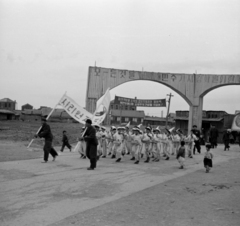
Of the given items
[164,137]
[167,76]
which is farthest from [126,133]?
[167,76]

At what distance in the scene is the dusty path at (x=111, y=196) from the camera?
5.07 m

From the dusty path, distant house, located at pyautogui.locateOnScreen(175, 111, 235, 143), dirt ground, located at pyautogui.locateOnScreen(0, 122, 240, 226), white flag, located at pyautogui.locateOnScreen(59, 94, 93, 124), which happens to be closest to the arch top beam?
distant house, located at pyautogui.locateOnScreen(175, 111, 235, 143)

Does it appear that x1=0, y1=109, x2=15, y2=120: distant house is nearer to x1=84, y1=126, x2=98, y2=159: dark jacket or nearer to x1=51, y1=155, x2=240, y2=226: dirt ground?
x1=84, y1=126, x2=98, y2=159: dark jacket

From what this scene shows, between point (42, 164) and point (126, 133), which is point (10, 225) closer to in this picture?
point (42, 164)

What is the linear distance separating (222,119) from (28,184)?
25.3 m

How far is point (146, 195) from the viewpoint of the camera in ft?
22.2

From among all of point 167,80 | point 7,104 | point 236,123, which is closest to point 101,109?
point 167,80

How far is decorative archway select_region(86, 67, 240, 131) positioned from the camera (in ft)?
76.5

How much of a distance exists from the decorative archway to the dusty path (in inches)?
536

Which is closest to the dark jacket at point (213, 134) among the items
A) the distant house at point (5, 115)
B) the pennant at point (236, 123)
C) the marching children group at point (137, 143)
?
the marching children group at point (137, 143)

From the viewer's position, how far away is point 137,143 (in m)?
12.9

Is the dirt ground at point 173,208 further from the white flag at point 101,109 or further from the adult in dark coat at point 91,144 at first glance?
the white flag at point 101,109

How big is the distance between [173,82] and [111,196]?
19.0 m

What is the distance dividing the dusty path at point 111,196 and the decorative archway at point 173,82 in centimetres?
1362
